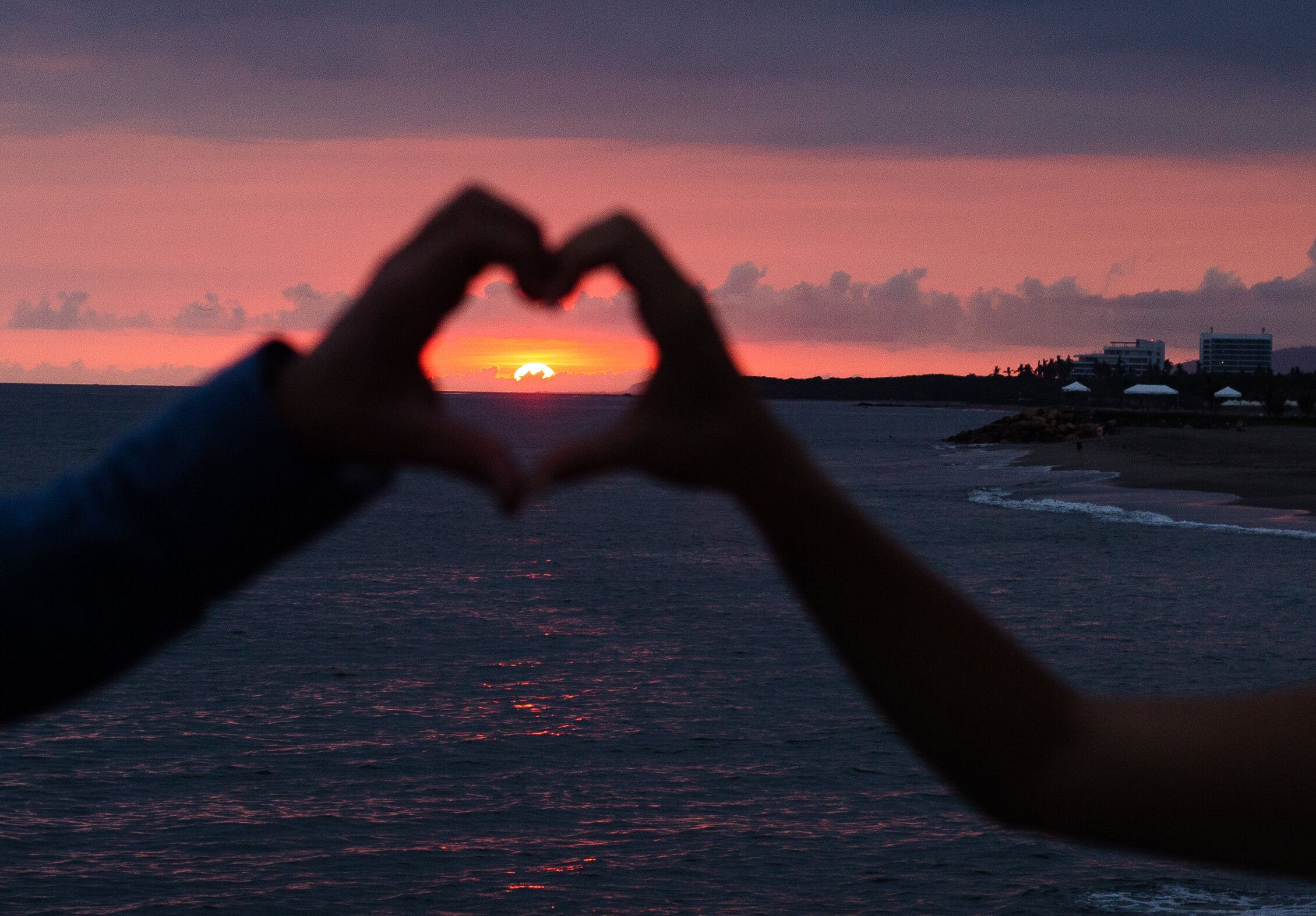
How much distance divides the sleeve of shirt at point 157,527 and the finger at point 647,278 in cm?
33

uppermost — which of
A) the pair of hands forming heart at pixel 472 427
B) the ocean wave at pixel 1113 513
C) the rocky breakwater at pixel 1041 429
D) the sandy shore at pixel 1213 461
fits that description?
the pair of hands forming heart at pixel 472 427

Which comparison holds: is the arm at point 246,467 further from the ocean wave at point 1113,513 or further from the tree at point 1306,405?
the tree at point 1306,405

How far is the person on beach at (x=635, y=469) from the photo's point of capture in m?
1.16

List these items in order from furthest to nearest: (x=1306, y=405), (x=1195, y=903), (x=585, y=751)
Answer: (x=1306, y=405) < (x=585, y=751) < (x=1195, y=903)

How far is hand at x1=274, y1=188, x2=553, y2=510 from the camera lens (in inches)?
45.3

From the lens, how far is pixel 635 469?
3.77 feet

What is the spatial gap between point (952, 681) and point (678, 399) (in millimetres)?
484

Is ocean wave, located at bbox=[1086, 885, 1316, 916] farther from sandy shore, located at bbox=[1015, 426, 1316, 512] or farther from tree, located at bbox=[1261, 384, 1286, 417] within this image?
tree, located at bbox=[1261, 384, 1286, 417]

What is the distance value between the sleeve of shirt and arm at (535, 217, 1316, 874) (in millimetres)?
331

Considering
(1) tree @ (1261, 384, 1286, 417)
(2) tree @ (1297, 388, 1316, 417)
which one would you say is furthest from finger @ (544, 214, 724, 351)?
(1) tree @ (1261, 384, 1286, 417)

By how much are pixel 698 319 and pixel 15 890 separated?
55.8 ft

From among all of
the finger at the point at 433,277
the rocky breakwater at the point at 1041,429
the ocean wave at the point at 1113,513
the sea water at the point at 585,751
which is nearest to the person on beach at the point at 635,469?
the finger at the point at 433,277

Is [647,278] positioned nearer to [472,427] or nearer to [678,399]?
[678,399]

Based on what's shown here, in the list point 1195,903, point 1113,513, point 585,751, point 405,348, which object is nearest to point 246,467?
point 405,348
